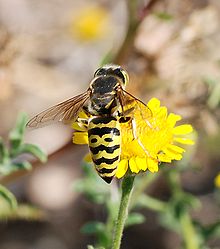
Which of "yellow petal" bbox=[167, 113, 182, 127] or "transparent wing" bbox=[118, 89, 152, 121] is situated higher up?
"transparent wing" bbox=[118, 89, 152, 121]

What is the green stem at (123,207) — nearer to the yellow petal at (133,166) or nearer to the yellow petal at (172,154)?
the yellow petal at (133,166)

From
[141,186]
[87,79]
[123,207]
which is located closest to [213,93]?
[141,186]

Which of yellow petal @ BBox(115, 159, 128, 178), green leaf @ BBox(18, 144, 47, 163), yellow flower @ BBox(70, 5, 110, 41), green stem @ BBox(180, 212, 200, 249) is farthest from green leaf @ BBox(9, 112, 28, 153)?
yellow flower @ BBox(70, 5, 110, 41)

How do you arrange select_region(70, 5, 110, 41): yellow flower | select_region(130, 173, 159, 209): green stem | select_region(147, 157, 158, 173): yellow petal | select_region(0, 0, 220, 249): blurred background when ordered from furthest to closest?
select_region(70, 5, 110, 41): yellow flower < select_region(0, 0, 220, 249): blurred background < select_region(130, 173, 159, 209): green stem < select_region(147, 157, 158, 173): yellow petal

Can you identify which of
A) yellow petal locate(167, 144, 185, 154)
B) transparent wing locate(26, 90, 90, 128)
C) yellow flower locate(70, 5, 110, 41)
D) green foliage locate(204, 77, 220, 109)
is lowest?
yellow petal locate(167, 144, 185, 154)

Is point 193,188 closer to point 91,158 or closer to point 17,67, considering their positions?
point 17,67

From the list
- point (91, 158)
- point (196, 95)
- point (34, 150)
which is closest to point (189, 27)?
point (196, 95)

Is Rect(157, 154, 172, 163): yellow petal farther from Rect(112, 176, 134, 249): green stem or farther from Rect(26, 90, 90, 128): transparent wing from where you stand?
Rect(26, 90, 90, 128): transparent wing

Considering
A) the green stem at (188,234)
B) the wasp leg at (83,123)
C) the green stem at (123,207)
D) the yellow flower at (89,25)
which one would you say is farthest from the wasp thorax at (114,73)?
the yellow flower at (89,25)
